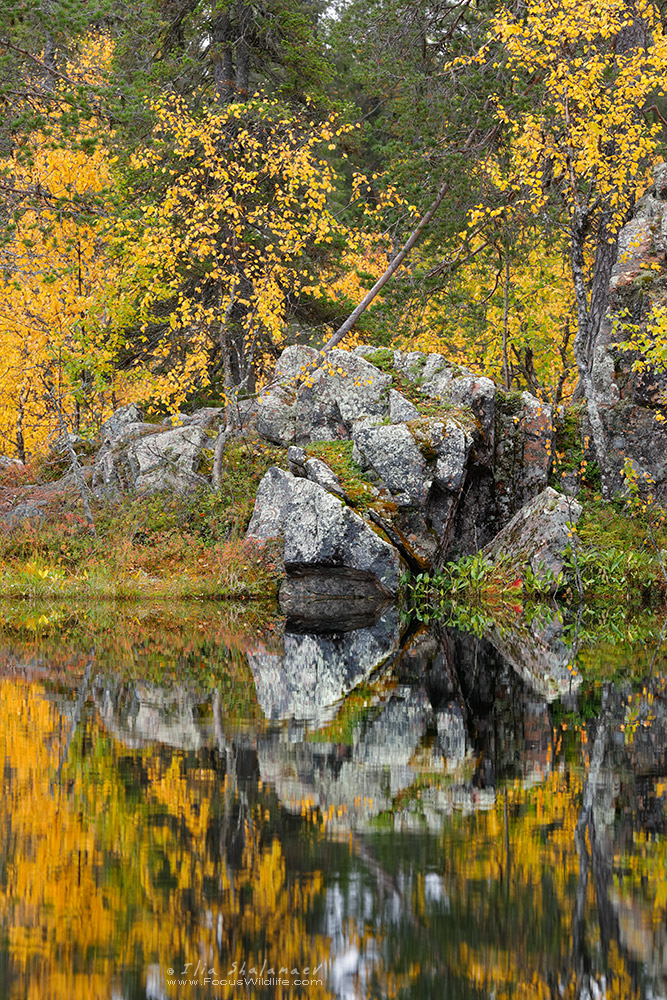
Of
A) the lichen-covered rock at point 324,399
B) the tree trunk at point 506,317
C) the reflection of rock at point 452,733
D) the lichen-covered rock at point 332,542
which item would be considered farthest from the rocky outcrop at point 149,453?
the reflection of rock at point 452,733

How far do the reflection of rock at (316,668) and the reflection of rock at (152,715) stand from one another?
67 cm

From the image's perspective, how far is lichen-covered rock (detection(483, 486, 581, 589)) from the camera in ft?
56.3

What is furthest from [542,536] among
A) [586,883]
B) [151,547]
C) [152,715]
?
[586,883]

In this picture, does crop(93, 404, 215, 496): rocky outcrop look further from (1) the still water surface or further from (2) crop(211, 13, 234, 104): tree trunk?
(1) the still water surface

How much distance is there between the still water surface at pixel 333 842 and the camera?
3.34 meters

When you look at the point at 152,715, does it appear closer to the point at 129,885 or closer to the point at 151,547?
→ the point at 129,885

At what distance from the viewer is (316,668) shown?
10555mm

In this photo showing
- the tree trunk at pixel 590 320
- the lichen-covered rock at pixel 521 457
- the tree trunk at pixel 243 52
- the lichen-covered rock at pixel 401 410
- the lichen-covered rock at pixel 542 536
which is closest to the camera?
the lichen-covered rock at pixel 542 536

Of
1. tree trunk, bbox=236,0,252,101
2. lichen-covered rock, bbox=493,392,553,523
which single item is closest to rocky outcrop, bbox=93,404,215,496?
lichen-covered rock, bbox=493,392,553,523

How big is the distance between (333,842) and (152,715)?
3397mm

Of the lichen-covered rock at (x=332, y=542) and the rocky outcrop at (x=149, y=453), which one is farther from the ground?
the rocky outcrop at (x=149, y=453)

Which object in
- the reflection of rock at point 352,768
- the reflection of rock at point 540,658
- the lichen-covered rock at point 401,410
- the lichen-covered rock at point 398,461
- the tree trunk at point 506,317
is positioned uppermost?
the tree trunk at point 506,317

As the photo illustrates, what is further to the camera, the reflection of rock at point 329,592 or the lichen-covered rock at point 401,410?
the lichen-covered rock at point 401,410

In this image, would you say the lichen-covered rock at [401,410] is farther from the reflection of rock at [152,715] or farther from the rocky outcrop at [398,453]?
the reflection of rock at [152,715]
